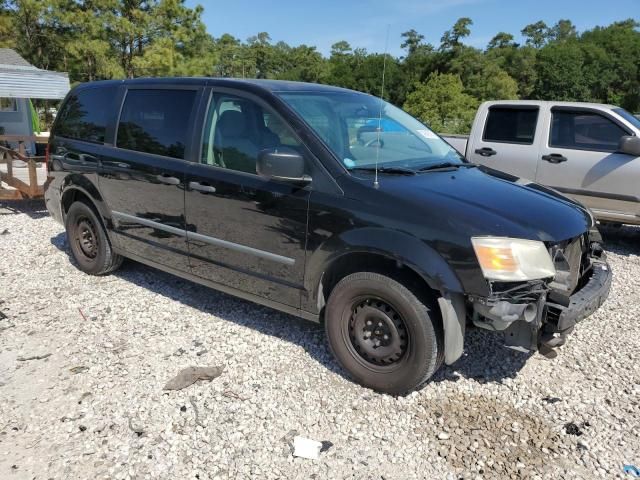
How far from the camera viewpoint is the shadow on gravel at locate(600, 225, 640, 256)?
22.0 ft

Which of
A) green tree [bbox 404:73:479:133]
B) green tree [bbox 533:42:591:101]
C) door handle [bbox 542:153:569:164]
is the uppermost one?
green tree [bbox 533:42:591:101]

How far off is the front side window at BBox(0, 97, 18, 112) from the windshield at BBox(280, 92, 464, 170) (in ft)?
62.5

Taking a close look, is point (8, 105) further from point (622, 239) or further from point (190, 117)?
point (622, 239)

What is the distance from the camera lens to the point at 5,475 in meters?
2.55

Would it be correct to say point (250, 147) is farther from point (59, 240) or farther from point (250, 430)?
point (59, 240)

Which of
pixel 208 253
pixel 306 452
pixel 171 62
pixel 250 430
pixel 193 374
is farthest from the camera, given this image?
pixel 171 62

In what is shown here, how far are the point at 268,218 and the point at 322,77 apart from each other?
281 ft

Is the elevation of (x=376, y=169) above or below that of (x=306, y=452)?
above

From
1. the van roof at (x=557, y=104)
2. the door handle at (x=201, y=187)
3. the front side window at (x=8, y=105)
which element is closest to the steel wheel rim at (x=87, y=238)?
the door handle at (x=201, y=187)

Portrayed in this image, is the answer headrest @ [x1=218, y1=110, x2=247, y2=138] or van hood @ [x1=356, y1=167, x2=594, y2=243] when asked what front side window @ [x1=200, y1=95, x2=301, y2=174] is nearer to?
headrest @ [x1=218, y1=110, x2=247, y2=138]

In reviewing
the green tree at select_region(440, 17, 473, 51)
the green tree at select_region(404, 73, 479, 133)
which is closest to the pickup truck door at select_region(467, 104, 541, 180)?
the green tree at select_region(404, 73, 479, 133)

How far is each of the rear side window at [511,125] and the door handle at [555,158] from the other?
1.05ft

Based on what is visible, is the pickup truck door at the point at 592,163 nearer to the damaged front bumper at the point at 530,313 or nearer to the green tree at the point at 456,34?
the damaged front bumper at the point at 530,313

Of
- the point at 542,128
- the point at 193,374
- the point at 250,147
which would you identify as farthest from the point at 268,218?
the point at 542,128
